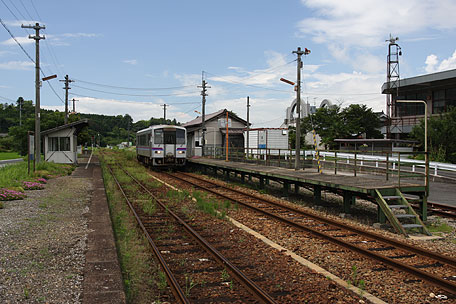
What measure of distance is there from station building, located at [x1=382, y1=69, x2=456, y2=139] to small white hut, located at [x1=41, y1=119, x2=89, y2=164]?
30.3 metres

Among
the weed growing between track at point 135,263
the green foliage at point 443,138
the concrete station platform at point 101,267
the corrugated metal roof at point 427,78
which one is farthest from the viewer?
the corrugated metal roof at point 427,78

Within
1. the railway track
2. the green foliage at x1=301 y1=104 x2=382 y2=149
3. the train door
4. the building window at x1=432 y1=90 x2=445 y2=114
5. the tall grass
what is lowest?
the railway track

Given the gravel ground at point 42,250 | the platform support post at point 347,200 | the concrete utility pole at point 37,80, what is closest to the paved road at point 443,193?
the platform support post at point 347,200

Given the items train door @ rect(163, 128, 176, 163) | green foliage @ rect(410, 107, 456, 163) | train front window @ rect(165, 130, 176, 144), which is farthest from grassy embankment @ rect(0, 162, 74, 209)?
green foliage @ rect(410, 107, 456, 163)

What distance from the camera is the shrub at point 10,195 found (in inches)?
449

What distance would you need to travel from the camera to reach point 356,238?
7.58 meters

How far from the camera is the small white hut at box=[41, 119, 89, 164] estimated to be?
1027 inches

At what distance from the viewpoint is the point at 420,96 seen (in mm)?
41344

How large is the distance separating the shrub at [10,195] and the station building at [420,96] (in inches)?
1352

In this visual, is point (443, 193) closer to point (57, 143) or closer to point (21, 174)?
point (21, 174)

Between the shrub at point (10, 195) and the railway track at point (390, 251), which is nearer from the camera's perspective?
the railway track at point (390, 251)

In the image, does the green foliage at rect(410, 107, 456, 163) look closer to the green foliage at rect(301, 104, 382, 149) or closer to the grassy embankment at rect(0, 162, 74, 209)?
the green foliage at rect(301, 104, 382, 149)

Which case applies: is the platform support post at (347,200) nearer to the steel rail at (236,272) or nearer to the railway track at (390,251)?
the railway track at (390,251)

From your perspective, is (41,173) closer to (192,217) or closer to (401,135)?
(192,217)
